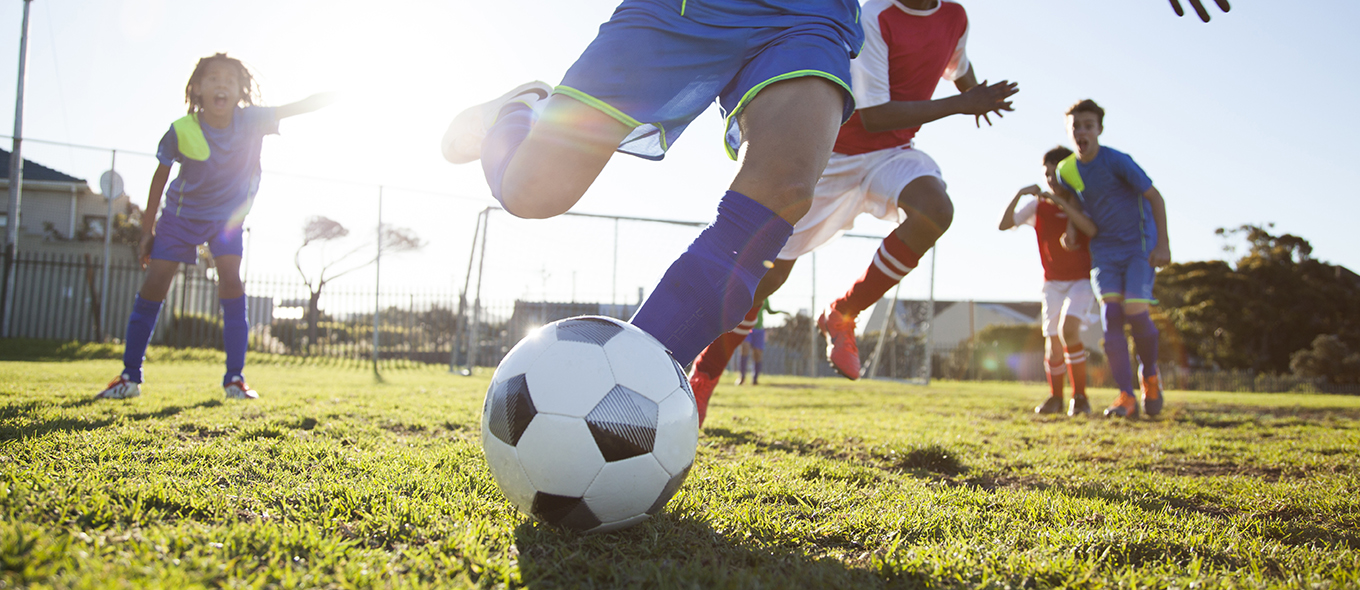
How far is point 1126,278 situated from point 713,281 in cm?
501

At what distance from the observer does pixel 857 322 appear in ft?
10.7

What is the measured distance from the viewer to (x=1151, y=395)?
5332mm

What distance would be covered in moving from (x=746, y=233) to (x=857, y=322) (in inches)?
71.7

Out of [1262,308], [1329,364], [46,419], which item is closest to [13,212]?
[46,419]

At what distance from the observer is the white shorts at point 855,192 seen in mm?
2984

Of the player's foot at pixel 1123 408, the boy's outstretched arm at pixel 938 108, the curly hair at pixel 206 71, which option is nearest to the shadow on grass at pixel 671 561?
the boy's outstretched arm at pixel 938 108

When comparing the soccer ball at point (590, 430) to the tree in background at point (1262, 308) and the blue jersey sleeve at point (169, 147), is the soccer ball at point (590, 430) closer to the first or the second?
the blue jersey sleeve at point (169, 147)

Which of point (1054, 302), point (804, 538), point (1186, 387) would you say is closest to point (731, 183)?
point (804, 538)

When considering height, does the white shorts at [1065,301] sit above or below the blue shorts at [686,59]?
below

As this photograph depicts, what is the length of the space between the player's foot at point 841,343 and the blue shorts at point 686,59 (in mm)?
1387

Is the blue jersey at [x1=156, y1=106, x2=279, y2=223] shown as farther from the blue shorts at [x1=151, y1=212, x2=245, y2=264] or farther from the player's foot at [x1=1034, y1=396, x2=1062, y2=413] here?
the player's foot at [x1=1034, y1=396, x2=1062, y2=413]

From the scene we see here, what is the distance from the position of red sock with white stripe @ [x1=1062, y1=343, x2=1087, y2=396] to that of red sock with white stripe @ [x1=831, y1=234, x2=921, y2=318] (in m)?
3.26

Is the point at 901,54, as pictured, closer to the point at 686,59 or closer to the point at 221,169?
the point at 686,59

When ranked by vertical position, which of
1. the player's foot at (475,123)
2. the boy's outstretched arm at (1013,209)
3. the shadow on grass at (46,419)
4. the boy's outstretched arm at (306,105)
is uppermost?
the boy's outstretched arm at (306,105)
